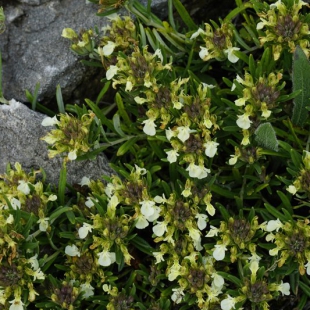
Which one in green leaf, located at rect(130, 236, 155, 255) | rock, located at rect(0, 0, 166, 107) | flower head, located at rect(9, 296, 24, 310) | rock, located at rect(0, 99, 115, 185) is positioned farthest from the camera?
Answer: rock, located at rect(0, 0, 166, 107)

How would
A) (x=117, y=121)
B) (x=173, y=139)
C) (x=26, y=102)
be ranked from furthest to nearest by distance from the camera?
(x=26, y=102), (x=117, y=121), (x=173, y=139)

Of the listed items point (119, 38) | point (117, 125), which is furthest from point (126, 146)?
point (119, 38)

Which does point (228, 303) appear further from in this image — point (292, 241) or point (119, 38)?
point (119, 38)

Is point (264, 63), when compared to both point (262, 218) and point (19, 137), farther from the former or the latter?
point (19, 137)

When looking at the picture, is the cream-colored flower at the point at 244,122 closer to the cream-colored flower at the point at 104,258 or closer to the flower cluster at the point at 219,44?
the flower cluster at the point at 219,44

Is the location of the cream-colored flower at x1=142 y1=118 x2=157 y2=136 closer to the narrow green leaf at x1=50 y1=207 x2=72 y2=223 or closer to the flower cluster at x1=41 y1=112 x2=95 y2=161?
the flower cluster at x1=41 y1=112 x2=95 y2=161

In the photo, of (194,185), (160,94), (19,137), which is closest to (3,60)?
(19,137)

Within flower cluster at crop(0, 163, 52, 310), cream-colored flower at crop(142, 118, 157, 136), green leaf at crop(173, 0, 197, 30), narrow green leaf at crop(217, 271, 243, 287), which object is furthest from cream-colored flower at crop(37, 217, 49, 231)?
green leaf at crop(173, 0, 197, 30)
